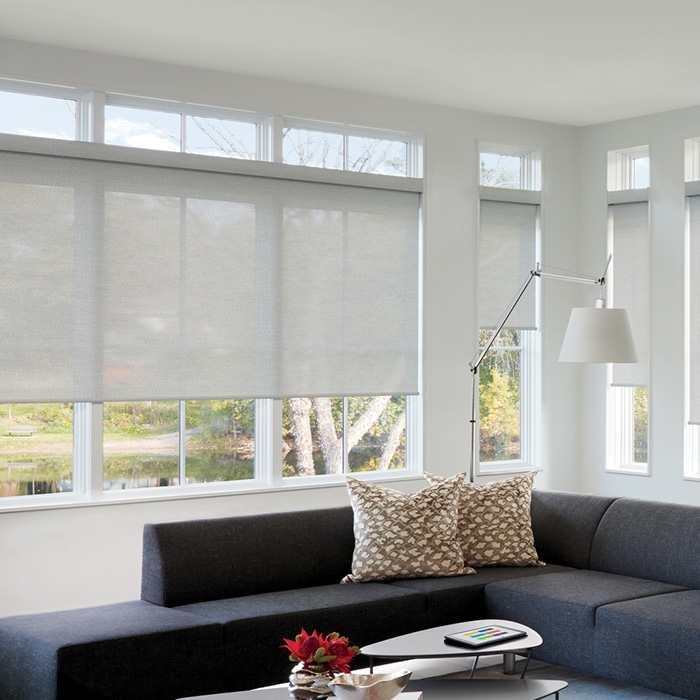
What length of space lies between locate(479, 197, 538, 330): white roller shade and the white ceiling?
34.3 inches

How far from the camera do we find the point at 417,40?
5148 millimetres

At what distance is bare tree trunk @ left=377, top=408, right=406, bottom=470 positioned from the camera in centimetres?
644

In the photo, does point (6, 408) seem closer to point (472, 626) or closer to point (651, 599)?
point (472, 626)

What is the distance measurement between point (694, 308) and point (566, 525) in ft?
7.33

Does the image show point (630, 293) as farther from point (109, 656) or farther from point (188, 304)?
point (109, 656)

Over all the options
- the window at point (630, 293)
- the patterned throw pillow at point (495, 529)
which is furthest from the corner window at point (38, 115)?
the window at point (630, 293)

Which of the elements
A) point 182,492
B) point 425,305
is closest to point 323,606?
point 182,492

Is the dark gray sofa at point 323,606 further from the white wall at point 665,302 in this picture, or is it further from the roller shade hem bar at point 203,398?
the white wall at point 665,302

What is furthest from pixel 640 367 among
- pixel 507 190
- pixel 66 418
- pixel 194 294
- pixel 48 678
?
pixel 48 678

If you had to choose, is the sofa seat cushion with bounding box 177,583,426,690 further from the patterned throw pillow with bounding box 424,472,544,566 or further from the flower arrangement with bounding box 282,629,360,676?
the flower arrangement with bounding box 282,629,360,676

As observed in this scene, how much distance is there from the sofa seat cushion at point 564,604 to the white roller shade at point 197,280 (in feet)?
6.69

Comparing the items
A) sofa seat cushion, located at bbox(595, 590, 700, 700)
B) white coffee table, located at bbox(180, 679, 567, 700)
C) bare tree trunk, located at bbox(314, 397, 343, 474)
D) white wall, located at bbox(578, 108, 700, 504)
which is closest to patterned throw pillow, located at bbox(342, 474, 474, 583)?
sofa seat cushion, located at bbox(595, 590, 700, 700)

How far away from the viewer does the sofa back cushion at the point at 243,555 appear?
13.7ft

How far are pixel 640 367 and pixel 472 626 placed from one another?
3.59 m
